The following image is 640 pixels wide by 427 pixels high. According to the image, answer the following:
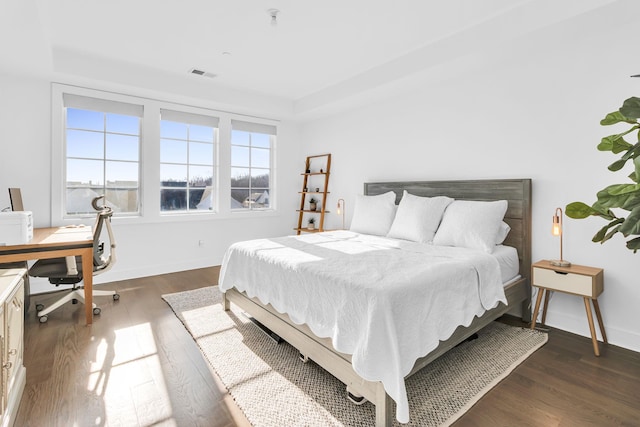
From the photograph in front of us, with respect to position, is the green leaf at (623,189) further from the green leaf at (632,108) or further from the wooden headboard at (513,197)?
the wooden headboard at (513,197)

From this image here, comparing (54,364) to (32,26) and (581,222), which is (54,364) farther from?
(581,222)

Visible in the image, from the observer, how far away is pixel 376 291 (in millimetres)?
1675

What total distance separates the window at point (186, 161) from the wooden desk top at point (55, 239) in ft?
4.43

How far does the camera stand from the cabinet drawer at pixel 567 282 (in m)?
2.38

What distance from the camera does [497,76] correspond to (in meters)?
3.23

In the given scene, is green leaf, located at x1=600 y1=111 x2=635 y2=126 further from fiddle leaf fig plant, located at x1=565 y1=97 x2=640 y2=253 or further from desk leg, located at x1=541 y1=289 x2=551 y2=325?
desk leg, located at x1=541 y1=289 x2=551 y2=325

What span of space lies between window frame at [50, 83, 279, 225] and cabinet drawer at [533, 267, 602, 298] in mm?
4058

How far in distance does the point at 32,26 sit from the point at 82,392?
274 cm

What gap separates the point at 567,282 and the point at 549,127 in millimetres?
A: 1361

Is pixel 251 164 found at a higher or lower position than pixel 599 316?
higher

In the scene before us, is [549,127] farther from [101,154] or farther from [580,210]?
[101,154]

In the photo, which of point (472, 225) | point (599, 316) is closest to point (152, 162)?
point (472, 225)

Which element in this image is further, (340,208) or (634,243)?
(340,208)

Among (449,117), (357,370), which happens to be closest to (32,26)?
(357,370)
